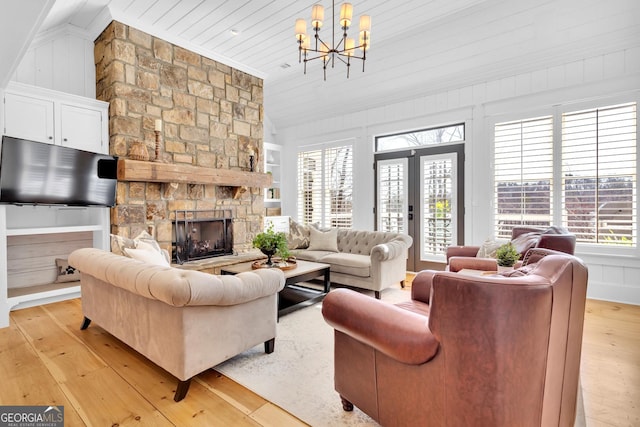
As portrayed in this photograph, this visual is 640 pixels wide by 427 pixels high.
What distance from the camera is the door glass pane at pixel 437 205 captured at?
16.8 ft

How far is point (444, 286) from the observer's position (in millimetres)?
1245

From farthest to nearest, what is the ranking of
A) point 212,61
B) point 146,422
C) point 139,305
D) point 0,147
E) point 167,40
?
point 212,61 → point 167,40 → point 0,147 → point 139,305 → point 146,422

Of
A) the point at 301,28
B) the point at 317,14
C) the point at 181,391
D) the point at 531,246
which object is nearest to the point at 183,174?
the point at 301,28

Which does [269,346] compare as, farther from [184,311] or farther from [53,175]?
[53,175]

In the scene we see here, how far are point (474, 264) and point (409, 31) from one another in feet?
10.7

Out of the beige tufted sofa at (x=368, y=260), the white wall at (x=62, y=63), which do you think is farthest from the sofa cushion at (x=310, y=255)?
the white wall at (x=62, y=63)

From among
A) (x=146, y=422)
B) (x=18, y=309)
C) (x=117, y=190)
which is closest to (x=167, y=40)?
(x=117, y=190)

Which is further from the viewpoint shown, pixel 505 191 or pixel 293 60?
pixel 293 60

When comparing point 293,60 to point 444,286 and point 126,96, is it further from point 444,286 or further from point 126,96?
point 444,286

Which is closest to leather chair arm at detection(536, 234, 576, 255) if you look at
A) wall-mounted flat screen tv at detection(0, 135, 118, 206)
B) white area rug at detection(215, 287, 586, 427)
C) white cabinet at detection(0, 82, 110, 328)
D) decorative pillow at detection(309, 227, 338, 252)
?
white area rug at detection(215, 287, 586, 427)

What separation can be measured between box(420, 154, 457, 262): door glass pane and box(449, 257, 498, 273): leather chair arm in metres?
2.42

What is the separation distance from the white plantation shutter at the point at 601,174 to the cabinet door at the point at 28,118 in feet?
20.1

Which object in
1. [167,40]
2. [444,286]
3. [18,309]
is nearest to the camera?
[444,286]

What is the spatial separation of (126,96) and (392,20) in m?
3.41
